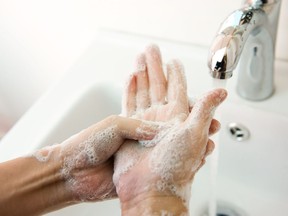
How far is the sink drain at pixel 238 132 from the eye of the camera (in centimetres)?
63

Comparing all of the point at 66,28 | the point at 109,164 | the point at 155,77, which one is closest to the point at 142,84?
the point at 155,77

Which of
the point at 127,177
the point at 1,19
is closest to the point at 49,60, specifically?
the point at 1,19

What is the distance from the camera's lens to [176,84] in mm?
547

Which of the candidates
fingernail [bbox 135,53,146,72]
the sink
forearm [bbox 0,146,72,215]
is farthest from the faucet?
forearm [bbox 0,146,72,215]

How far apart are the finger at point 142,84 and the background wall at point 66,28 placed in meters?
0.14

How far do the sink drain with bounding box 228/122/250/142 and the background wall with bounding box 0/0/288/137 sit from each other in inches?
5.2

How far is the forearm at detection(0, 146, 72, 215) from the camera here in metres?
0.50

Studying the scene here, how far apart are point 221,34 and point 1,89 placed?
648 millimetres

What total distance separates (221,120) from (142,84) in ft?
0.47

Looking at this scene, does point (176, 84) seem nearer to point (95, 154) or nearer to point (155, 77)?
point (155, 77)

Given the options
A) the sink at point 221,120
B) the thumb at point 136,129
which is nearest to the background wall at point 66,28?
the sink at point 221,120

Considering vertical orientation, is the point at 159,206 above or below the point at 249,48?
below

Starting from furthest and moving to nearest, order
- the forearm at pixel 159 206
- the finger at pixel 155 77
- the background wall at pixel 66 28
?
1. the background wall at pixel 66 28
2. the finger at pixel 155 77
3. the forearm at pixel 159 206

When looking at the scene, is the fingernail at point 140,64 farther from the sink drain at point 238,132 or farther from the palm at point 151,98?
the sink drain at point 238,132
